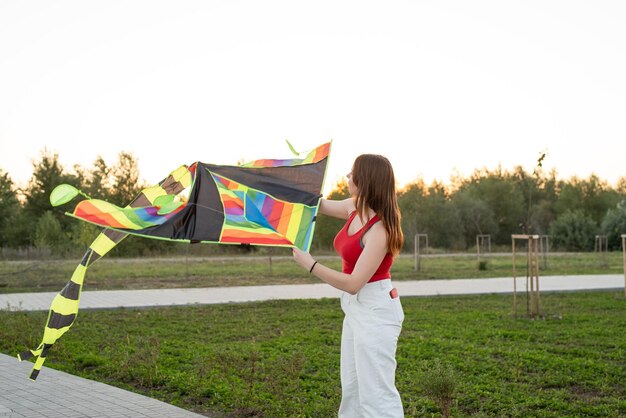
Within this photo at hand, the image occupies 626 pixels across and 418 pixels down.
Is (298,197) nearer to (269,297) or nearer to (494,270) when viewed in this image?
(269,297)

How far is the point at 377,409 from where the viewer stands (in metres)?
4.08

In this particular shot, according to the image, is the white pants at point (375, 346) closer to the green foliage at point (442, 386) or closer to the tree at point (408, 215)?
the green foliage at point (442, 386)

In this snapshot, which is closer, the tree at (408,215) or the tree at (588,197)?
the tree at (408,215)

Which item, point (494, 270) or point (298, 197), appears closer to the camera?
point (298, 197)

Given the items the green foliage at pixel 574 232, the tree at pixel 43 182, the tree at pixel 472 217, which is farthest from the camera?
the tree at pixel 472 217

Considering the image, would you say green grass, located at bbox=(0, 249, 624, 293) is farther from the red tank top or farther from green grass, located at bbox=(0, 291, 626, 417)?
the red tank top

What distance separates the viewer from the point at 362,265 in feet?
13.2

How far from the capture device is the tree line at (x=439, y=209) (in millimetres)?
38719

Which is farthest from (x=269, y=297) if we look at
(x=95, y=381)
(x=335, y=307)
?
(x=95, y=381)

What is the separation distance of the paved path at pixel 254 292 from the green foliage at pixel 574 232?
33282 mm

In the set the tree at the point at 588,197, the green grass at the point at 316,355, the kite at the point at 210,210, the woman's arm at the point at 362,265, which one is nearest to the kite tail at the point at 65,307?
the kite at the point at 210,210

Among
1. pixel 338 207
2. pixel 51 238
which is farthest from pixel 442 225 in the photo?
pixel 338 207

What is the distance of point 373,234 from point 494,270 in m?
24.6

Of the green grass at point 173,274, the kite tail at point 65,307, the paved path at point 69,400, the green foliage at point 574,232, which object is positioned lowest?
the paved path at point 69,400
